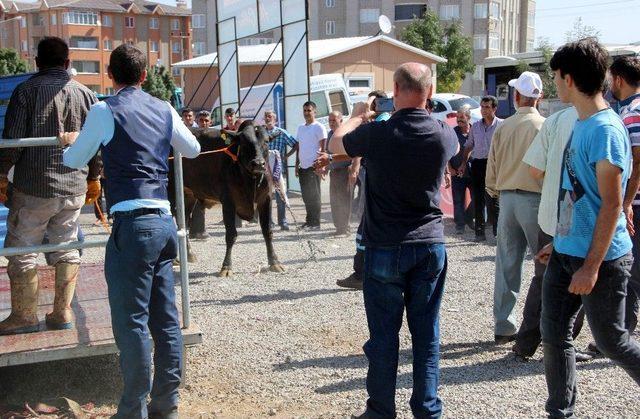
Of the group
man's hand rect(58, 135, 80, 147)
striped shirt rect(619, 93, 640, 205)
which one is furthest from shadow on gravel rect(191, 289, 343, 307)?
striped shirt rect(619, 93, 640, 205)

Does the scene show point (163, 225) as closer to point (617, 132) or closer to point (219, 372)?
point (219, 372)

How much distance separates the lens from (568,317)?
165 inches

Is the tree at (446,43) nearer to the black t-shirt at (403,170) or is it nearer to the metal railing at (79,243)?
the metal railing at (79,243)

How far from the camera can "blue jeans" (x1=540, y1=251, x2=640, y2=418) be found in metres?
3.94

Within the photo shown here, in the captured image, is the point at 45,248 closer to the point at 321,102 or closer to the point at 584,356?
the point at 584,356

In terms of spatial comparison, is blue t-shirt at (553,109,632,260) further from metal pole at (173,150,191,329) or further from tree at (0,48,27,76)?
tree at (0,48,27,76)

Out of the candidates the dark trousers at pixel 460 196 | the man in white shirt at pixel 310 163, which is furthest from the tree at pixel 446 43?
the dark trousers at pixel 460 196

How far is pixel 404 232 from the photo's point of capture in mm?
4250

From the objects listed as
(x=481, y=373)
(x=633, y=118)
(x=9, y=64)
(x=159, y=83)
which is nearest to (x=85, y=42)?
(x=159, y=83)

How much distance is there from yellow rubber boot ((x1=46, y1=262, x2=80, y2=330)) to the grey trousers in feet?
10.4

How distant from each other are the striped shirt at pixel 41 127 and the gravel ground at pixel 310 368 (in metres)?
1.49

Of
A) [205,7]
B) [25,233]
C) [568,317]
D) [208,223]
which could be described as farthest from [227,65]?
[205,7]

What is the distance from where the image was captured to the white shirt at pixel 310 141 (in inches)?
543

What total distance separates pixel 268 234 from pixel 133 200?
559 cm
